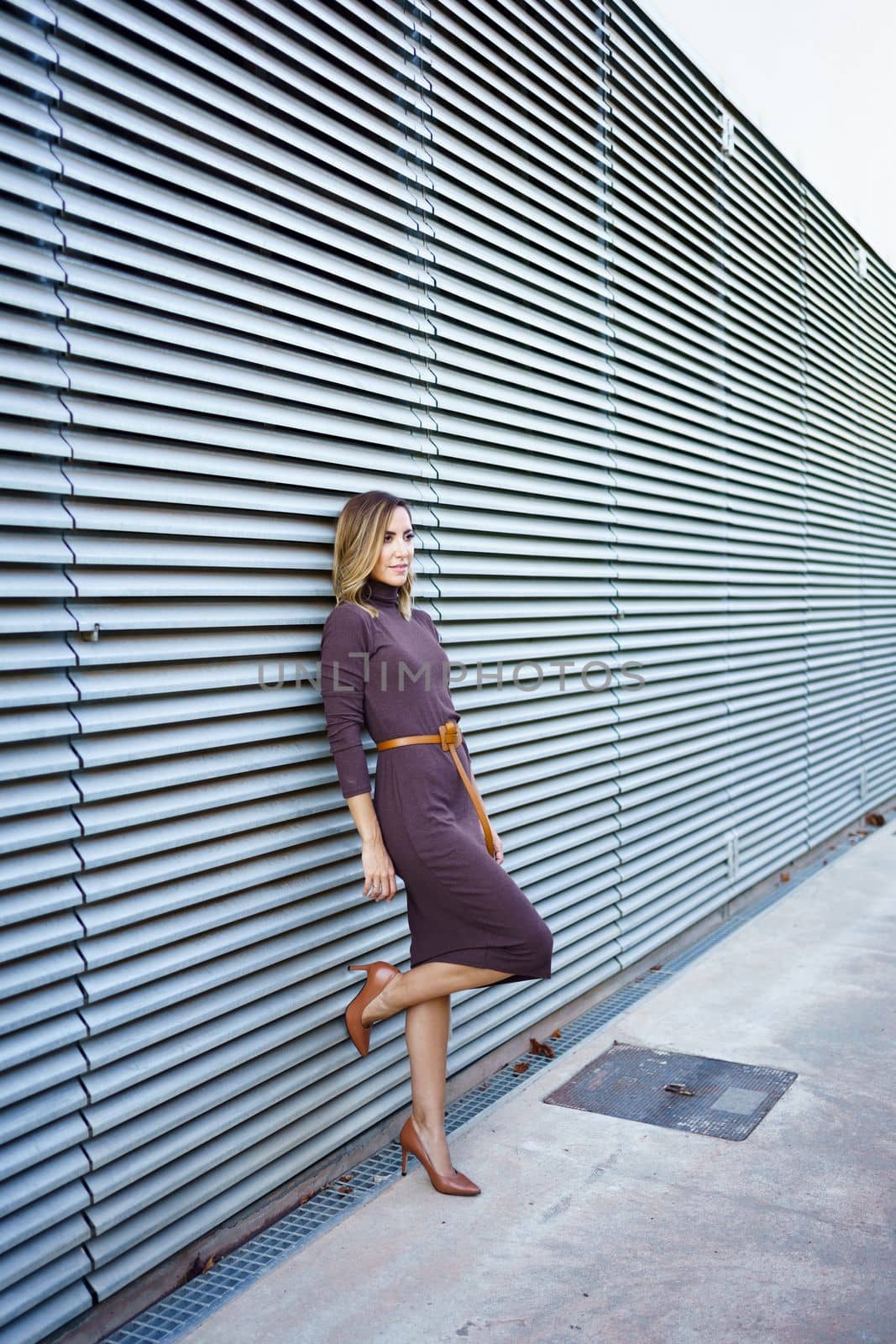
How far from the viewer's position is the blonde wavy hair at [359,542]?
10.9ft

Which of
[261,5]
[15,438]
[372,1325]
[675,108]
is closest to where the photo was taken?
[15,438]

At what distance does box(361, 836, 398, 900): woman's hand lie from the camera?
10.5 feet

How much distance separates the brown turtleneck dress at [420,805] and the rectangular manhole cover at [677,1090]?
2.76ft

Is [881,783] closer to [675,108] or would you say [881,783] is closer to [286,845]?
[675,108]

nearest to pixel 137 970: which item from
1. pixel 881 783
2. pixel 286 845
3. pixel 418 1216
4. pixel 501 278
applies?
pixel 286 845

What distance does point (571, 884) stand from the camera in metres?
4.86

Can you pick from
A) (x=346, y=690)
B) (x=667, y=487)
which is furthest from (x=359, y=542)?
(x=667, y=487)

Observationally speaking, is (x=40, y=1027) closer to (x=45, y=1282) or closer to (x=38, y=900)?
(x=38, y=900)

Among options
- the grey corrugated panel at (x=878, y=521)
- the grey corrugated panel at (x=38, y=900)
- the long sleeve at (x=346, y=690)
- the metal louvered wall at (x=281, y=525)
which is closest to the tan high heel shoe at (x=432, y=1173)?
the metal louvered wall at (x=281, y=525)

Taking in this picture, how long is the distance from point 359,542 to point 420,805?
76cm

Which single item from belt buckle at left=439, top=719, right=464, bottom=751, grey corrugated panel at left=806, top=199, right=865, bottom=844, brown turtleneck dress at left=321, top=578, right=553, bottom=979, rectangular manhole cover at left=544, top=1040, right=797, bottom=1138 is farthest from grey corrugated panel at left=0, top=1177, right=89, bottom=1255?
grey corrugated panel at left=806, top=199, right=865, bottom=844

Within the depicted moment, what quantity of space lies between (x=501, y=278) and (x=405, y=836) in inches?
88.9

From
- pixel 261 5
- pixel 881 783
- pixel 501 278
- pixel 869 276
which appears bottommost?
pixel 881 783

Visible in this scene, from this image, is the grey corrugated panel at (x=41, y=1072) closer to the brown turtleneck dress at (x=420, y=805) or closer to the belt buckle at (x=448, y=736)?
the brown turtleneck dress at (x=420, y=805)
